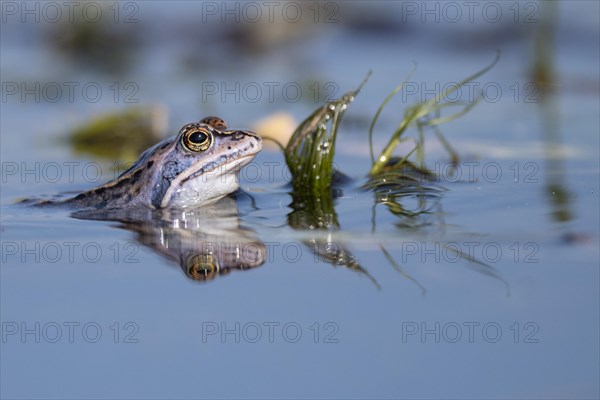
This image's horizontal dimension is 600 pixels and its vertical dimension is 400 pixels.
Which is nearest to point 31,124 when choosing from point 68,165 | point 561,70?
point 68,165

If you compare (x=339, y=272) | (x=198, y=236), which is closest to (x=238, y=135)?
(x=198, y=236)

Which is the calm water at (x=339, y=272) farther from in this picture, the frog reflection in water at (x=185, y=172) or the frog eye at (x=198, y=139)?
the frog eye at (x=198, y=139)

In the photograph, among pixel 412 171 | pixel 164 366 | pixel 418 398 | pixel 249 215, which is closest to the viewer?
pixel 418 398

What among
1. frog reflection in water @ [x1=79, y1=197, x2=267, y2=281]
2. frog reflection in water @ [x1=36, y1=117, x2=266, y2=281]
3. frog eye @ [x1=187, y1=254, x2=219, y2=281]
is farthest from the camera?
frog reflection in water @ [x1=36, y1=117, x2=266, y2=281]

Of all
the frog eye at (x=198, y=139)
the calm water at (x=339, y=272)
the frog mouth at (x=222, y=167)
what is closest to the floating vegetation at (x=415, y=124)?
the calm water at (x=339, y=272)

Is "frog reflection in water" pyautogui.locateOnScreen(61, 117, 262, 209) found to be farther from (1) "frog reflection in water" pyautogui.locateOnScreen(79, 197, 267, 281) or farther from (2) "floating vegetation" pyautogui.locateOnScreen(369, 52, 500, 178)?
(2) "floating vegetation" pyautogui.locateOnScreen(369, 52, 500, 178)

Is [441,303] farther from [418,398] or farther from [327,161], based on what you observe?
[327,161]

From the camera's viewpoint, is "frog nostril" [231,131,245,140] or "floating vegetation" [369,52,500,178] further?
"floating vegetation" [369,52,500,178]

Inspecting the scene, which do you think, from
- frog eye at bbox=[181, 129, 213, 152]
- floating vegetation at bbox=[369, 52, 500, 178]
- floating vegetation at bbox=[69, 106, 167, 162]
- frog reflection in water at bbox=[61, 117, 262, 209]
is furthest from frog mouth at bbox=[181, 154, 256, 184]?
floating vegetation at bbox=[69, 106, 167, 162]

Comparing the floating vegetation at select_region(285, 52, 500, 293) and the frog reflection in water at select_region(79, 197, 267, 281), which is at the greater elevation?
the floating vegetation at select_region(285, 52, 500, 293)
